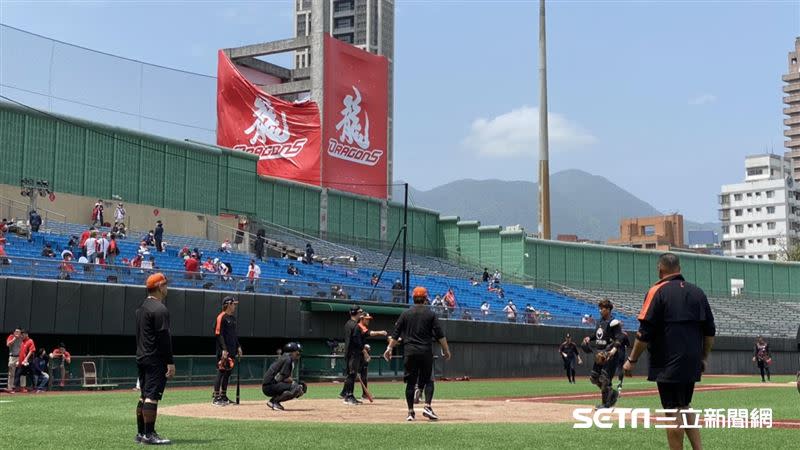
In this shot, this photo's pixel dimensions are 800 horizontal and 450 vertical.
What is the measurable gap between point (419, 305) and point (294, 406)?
4.92 m

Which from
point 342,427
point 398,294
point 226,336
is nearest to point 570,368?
point 398,294

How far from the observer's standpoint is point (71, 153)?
4834 cm

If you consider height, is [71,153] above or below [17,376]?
above

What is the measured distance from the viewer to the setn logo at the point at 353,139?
59.2m

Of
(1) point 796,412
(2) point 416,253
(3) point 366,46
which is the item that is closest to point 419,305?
(1) point 796,412

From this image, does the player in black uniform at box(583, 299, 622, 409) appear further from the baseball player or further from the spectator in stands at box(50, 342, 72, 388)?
the spectator in stands at box(50, 342, 72, 388)

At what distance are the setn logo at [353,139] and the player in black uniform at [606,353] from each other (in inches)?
1601

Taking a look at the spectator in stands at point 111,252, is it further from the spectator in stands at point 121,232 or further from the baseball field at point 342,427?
the baseball field at point 342,427

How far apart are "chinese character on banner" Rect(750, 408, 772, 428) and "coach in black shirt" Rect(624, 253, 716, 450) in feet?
19.8

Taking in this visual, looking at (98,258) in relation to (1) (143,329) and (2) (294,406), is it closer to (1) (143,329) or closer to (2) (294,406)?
(2) (294,406)

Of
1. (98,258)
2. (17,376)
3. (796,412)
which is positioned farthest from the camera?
(98,258)

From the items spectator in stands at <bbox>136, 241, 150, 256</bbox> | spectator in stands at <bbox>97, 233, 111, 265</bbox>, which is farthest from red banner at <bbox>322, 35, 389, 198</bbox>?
spectator in stands at <bbox>97, 233, 111, 265</bbox>

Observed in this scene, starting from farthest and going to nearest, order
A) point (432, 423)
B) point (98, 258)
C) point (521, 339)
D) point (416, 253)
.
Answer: point (416, 253)
point (521, 339)
point (98, 258)
point (432, 423)

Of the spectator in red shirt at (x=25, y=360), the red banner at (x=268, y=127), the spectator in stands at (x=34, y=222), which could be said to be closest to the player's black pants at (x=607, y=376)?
the spectator in red shirt at (x=25, y=360)
